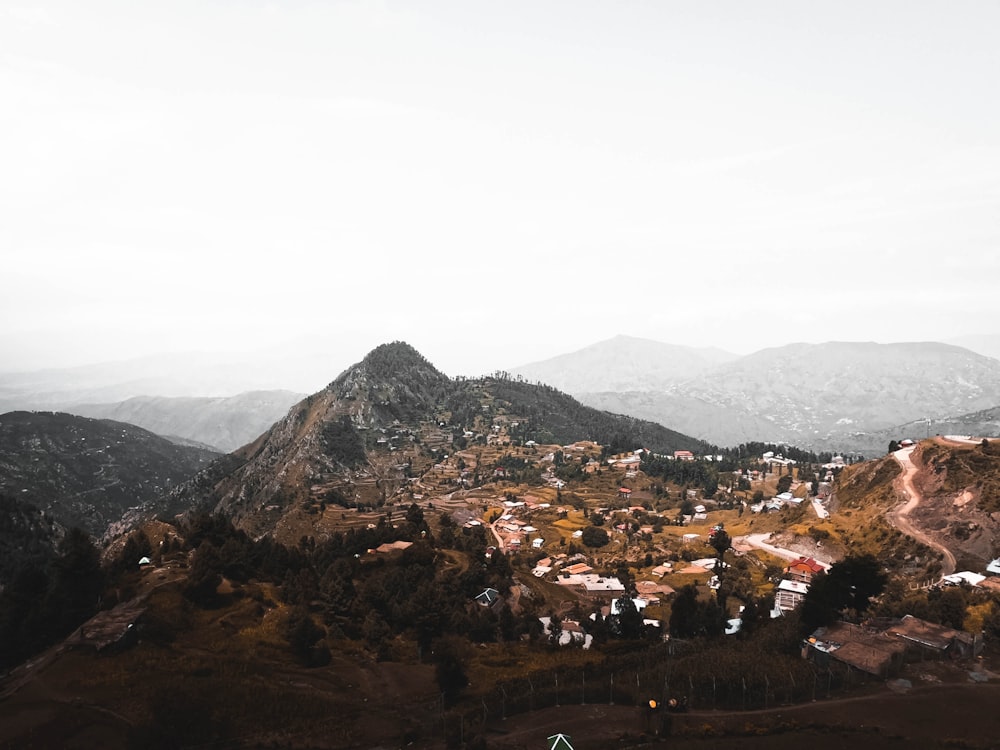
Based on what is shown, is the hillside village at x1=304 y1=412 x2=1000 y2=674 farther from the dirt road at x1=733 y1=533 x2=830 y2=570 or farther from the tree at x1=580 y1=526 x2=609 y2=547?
the tree at x1=580 y1=526 x2=609 y2=547

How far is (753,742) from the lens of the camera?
4059 centimetres

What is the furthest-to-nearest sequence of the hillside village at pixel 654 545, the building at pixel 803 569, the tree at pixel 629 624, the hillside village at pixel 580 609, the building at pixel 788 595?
the building at pixel 803 569 → the hillside village at pixel 654 545 → the building at pixel 788 595 → the tree at pixel 629 624 → the hillside village at pixel 580 609

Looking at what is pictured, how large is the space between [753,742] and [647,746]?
8.08 metres

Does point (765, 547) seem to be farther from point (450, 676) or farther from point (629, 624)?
point (450, 676)

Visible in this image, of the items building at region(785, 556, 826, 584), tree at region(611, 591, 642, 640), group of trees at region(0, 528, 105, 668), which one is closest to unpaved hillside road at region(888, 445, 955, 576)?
building at region(785, 556, 826, 584)

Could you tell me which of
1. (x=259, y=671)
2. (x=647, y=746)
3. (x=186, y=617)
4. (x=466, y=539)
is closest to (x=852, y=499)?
(x=466, y=539)

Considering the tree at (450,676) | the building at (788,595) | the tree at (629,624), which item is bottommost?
the building at (788,595)

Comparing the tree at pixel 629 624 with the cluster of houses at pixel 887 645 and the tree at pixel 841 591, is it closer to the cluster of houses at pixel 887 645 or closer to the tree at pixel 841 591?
the tree at pixel 841 591

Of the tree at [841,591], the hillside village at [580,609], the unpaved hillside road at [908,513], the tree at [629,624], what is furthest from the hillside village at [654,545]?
the unpaved hillside road at [908,513]

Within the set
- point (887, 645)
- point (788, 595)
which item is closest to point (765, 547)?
point (788, 595)

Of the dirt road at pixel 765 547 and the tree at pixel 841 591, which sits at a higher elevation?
the tree at pixel 841 591

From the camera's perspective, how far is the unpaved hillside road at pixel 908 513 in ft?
256

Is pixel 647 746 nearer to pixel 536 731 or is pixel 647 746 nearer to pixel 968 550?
pixel 536 731

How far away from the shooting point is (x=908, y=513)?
310 ft
